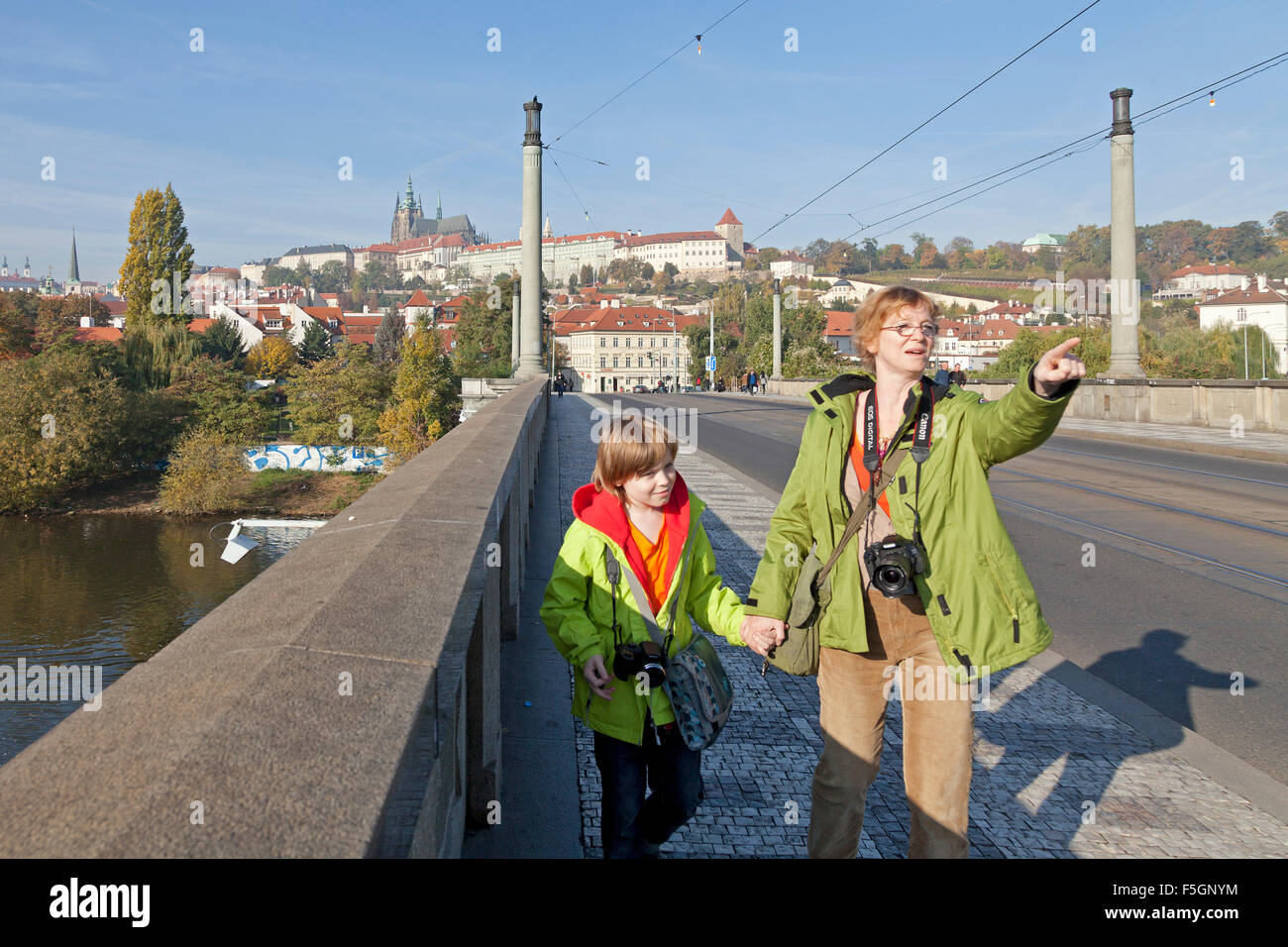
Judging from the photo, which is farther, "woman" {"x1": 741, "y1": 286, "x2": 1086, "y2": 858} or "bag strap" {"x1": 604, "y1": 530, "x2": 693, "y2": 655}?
"bag strap" {"x1": 604, "y1": 530, "x2": 693, "y2": 655}

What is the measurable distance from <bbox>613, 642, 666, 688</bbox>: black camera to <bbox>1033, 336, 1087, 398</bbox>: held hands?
124 centimetres

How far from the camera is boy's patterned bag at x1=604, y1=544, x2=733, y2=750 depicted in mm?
3035

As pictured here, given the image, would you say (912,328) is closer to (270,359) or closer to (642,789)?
(642,789)

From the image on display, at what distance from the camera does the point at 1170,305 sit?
160 metres

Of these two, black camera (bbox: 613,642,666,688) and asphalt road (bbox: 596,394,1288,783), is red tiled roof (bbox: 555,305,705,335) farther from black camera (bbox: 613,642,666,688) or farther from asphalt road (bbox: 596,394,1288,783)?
black camera (bbox: 613,642,666,688)

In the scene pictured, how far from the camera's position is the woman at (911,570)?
2.83 m

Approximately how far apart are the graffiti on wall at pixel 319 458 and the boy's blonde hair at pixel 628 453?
79.2 metres

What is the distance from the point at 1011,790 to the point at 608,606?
1953 millimetres

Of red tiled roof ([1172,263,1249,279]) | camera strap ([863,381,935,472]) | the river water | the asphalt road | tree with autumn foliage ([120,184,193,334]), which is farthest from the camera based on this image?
red tiled roof ([1172,263,1249,279])

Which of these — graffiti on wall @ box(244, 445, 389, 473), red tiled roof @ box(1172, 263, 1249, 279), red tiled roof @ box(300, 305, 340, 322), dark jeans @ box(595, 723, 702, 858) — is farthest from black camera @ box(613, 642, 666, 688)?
red tiled roof @ box(1172, 263, 1249, 279)

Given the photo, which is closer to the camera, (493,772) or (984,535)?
(984,535)

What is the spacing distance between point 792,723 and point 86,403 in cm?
7655
